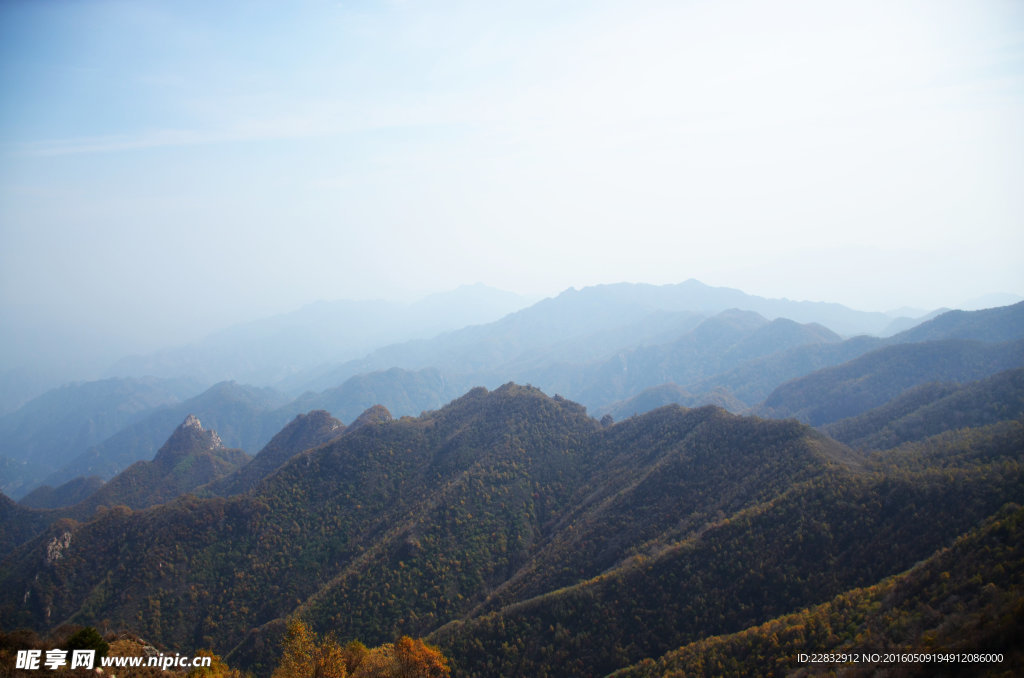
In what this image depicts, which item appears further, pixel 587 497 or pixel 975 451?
pixel 587 497

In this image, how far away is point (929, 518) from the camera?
48188 mm

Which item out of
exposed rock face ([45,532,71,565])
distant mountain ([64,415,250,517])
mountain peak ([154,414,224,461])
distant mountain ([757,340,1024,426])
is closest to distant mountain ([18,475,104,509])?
distant mountain ([64,415,250,517])

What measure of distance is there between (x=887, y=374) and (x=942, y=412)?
7670 cm

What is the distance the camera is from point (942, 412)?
96.1m

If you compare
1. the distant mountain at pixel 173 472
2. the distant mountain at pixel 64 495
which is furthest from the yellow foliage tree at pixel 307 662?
the distant mountain at pixel 64 495

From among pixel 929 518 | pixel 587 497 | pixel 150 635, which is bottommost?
pixel 150 635

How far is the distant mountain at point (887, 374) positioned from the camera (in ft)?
472

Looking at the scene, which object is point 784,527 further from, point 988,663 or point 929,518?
point 988,663

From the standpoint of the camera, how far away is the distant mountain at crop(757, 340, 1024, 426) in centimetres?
14375

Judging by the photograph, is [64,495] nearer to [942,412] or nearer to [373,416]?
[373,416]

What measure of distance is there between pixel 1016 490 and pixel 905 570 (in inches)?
625

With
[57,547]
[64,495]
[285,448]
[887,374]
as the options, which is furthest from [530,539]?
[64,495]

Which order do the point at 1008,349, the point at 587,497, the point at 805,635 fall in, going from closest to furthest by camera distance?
1. the point at 805,635
2. the point at 587,497
3. the point at 1008,349

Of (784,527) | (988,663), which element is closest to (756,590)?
(784,527)
